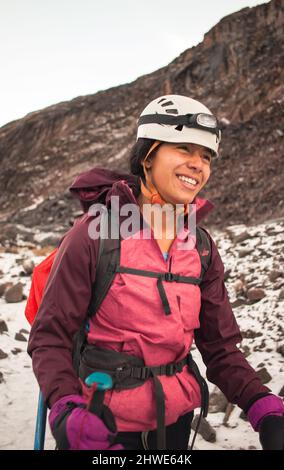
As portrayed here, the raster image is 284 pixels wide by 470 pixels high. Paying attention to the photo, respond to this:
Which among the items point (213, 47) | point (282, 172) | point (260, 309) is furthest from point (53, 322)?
point (213, 47)

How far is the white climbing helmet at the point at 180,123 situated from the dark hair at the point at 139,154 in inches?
1.6

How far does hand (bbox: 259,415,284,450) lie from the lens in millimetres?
1851

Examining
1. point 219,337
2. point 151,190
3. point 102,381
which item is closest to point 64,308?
point 102,381

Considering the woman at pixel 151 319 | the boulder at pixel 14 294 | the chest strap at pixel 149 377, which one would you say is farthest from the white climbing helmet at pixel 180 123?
the boulder at pixel 14 294

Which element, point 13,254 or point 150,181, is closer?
point 150,181

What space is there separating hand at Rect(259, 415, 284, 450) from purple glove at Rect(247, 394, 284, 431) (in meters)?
0.03

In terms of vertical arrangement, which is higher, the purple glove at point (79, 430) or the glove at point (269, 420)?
the purple glove at point (79, 430)

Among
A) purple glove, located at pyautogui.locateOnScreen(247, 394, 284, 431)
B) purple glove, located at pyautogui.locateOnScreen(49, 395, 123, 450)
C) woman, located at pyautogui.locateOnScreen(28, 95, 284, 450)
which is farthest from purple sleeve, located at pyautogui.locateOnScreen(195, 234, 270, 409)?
purple glove, located at pyautogui.locateOnScreen(49, 395, 123, 450)

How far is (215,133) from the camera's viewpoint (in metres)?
2.25

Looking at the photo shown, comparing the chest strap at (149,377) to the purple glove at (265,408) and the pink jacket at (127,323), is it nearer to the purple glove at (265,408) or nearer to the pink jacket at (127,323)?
the pink jacket at (127,323)

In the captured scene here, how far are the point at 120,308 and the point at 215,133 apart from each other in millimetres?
1028

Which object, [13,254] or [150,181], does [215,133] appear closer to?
[150,181]

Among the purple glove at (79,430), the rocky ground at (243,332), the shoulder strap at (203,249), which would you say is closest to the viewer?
the purple glove at (79,430)

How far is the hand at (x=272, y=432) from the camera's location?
1.85 metres
